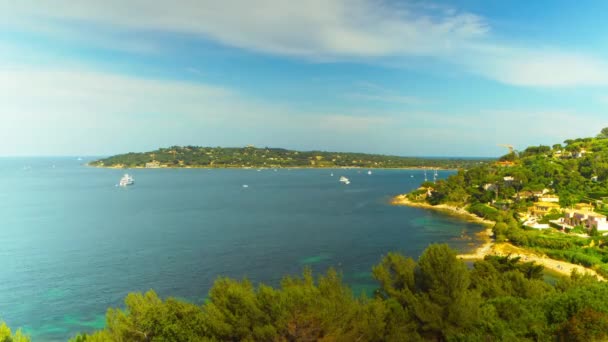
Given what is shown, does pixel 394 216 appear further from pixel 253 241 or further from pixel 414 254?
pixel 253 241

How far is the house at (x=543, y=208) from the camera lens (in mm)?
50069

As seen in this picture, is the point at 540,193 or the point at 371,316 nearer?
the point at 371,316

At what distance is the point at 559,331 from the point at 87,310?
2645 centimetres

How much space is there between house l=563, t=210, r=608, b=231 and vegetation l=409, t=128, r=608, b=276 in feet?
3.32

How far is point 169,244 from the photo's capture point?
40.0 m

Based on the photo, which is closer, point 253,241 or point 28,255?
point 28,255

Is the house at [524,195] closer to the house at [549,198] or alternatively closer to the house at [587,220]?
the house at [549,198]

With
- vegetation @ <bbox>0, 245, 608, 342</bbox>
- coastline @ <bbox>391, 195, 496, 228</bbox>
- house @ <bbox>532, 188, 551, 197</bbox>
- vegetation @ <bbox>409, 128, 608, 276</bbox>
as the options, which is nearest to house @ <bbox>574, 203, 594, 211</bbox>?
vegetation @ <bbox>409, 128, 608, 276</bbox>

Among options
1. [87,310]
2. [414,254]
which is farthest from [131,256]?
[414,254]

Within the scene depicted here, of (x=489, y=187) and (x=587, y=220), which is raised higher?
(x=489, y=187)

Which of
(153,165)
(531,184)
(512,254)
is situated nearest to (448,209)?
(531,184)

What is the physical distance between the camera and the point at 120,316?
13289 millimetres

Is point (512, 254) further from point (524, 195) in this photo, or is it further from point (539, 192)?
point (539, 192)

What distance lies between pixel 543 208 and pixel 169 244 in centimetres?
5033
